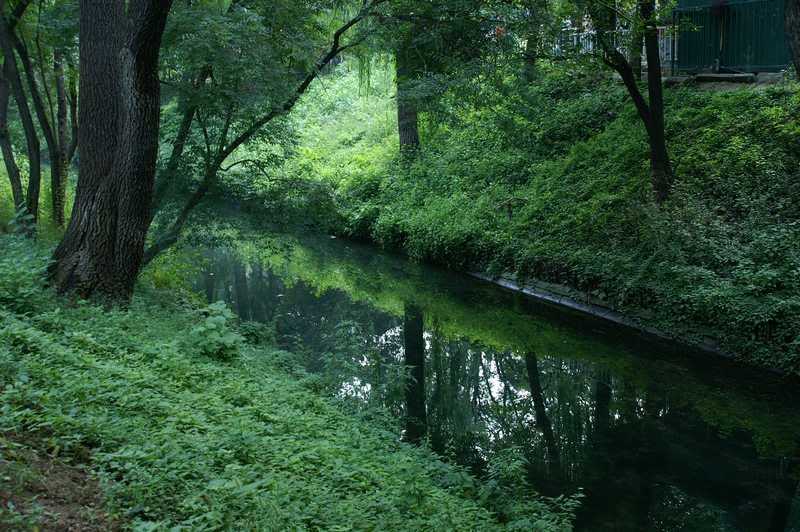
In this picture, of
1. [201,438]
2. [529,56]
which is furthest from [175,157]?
[201,438]

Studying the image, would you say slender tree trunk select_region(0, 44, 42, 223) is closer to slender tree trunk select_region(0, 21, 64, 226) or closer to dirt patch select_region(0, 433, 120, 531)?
slender tree trunk select_region(0, 21, 64, 226)

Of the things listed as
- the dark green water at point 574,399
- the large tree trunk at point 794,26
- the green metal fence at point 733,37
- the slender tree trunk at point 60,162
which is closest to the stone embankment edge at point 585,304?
the dark green water at point 574,399

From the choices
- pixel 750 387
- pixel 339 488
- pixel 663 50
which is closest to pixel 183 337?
pixel 339 488

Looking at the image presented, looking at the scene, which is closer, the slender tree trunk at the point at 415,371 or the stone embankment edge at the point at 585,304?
the slender tree trunk at the point at 415,371

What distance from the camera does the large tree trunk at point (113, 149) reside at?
8.37 metres

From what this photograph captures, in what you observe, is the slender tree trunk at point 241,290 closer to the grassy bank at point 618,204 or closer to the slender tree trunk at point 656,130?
the grassy bank at point 618,204

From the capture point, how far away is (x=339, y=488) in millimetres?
4918

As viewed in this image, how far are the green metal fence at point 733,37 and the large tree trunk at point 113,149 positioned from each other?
10.4 metres

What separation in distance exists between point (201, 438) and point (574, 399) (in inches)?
240

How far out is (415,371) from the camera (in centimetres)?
1080

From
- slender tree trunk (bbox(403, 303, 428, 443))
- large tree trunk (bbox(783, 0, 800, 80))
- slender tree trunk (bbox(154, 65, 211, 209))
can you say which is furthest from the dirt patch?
slender tree trunk (bbox(154, 65, 211, 209))

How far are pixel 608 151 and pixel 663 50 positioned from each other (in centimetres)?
410

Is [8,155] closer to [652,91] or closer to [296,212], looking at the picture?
[296,212]

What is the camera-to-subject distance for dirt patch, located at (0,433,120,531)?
11.9 feet
